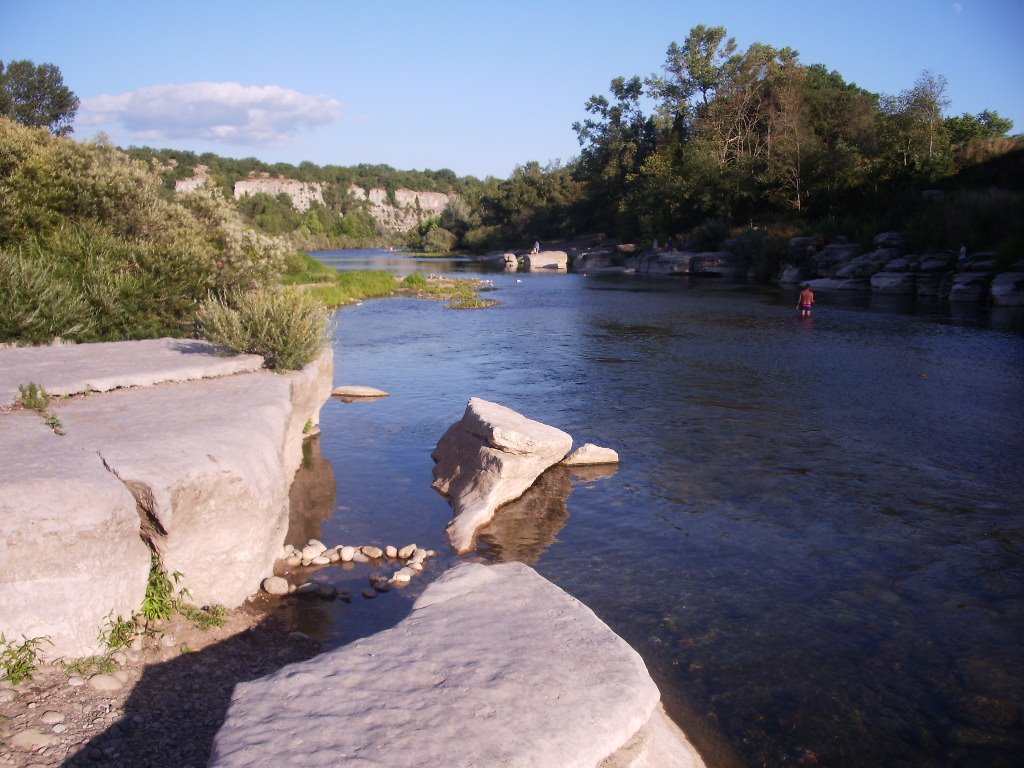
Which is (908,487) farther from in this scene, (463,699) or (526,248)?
(526,248)

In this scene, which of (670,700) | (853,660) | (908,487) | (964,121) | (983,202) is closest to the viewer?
(670,700)

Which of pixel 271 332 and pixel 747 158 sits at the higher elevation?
pixel 747 158

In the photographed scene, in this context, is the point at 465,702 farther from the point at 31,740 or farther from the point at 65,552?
the point at 65,552

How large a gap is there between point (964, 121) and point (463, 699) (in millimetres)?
69445

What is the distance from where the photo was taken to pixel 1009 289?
1243 inches

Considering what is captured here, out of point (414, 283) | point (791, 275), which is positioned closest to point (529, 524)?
point (414, 283)

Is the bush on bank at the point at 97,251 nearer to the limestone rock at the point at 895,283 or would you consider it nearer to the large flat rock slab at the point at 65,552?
the large flat rock slab at the point at 65,552

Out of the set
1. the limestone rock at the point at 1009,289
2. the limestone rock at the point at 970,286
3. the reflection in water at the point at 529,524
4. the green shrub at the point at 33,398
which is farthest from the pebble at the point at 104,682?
the limestone rock at the point at 970,286

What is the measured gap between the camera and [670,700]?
18.7ft

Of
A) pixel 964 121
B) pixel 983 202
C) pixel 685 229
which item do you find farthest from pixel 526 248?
pixel 983 202

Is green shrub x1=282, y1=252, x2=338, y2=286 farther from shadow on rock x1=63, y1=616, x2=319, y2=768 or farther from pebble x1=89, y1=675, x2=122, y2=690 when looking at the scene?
pebble x1=89, y1=675, x2=122, y2=690

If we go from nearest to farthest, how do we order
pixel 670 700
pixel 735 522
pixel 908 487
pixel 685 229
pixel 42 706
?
1. pixel 42 706
2. pixel 670 700
3. pixel 735 522
4. pixel 908 487
5. pixel 685 229

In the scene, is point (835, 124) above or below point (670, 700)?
above

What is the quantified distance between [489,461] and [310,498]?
2.44 meters
